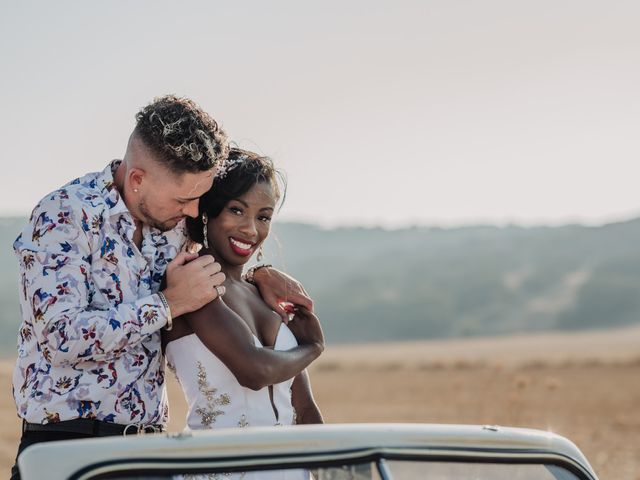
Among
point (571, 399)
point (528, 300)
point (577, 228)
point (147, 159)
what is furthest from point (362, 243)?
point (147, 159)

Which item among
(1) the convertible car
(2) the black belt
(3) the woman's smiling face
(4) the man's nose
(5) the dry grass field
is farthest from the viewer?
(5) the dry grass field

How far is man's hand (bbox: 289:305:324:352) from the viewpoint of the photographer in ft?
13.6

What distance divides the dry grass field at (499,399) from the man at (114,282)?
5599 millimetres

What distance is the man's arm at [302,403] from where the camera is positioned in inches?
165

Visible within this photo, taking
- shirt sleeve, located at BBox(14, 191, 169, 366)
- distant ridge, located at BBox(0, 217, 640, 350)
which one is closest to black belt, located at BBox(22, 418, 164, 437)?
shirt sleeve, located at BBox(14, 191, 169, 366)

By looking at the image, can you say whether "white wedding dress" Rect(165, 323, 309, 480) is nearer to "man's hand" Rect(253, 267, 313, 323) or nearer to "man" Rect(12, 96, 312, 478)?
"man" Rect(12, 96, 312, 478)

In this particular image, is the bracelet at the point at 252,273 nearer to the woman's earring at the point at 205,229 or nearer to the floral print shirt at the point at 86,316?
the woman's earring at the point at 205,229

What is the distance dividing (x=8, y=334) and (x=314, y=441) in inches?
4616

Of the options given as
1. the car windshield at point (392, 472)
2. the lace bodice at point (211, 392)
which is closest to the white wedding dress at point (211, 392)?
the lace bodice at point (211, 392)

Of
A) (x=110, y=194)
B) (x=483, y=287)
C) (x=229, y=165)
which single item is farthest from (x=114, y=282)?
(x=483, y=287)

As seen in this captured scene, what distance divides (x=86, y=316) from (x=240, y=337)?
1.86ft

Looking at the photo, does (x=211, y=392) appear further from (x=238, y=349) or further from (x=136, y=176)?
(x=136, y=176)

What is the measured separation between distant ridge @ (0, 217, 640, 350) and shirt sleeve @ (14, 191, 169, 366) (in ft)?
335

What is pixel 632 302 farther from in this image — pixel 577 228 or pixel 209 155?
pixel 209 155
